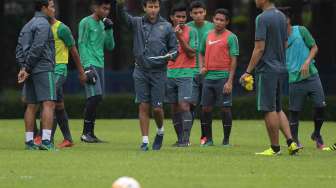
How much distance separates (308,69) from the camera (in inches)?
663

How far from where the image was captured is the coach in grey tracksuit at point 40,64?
15.7m

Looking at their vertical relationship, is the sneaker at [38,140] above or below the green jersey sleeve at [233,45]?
below

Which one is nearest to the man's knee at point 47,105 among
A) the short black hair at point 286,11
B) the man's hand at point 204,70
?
the man's hand at point 204,70

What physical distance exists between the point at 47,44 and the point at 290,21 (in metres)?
3.50

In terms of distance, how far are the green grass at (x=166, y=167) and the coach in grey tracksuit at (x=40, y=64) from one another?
21.2 inches

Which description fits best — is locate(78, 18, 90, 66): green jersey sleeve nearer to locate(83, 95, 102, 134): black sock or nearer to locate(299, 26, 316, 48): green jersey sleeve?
locate(83, 95, 102, 134): black sock

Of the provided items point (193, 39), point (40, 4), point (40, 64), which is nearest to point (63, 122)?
point (40, 64)

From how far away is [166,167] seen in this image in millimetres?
13305

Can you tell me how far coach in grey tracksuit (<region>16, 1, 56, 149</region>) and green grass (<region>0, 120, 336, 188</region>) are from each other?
539 mm

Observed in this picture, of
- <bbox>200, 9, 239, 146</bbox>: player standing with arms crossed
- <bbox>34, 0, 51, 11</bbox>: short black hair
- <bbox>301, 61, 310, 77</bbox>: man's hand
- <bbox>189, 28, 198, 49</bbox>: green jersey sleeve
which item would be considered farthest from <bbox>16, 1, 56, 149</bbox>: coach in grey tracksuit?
<bbox>301, 61, 310, 77</bbox>: man's hand

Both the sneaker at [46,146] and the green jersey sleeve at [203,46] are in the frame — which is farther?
the green jersey sleeve at [203,46]

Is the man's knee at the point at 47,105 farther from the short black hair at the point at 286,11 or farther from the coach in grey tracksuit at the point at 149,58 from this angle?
the short black hair at the point at 286,11

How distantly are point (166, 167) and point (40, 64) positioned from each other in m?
3.28

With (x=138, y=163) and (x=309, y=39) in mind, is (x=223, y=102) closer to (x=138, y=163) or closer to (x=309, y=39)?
(x=309, y=39)
